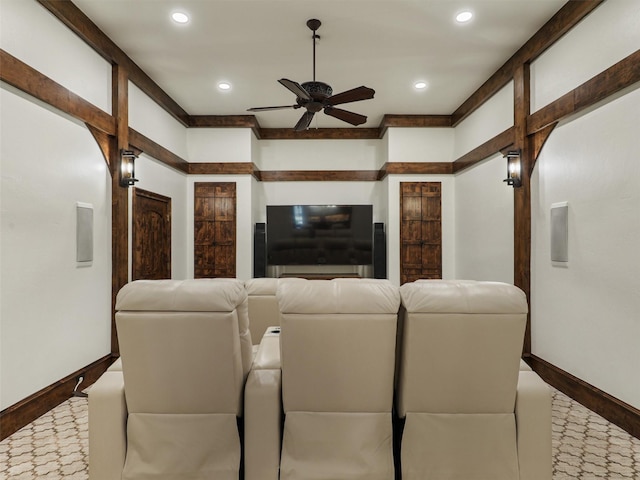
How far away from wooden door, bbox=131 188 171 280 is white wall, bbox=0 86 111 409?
2.22 ft

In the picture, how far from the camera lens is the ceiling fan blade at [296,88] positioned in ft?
10.2

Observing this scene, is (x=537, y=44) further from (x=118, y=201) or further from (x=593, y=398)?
(x=118, y=201)

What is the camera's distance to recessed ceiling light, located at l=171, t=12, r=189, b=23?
3291 millimetres

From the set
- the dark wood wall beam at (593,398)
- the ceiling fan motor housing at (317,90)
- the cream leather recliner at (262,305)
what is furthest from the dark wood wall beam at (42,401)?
the dark wood wall beam at (593,398)

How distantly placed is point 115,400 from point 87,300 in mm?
2124

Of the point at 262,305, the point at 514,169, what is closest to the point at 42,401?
the point at 262,305

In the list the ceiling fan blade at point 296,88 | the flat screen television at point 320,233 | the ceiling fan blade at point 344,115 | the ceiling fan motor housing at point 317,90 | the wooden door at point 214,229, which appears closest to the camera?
the ceiling fan blade at point 296,88

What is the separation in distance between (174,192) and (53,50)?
8.67ft

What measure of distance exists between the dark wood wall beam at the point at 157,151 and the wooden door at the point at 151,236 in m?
0.49

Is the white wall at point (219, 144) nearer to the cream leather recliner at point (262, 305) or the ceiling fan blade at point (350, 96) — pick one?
the ceiling fan blade at point (350, 96)

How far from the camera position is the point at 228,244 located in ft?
19.4

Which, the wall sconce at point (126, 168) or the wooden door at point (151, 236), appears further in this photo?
the wooden door at point (151, 236)

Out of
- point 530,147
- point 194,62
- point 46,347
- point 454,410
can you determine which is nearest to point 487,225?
point 530,147

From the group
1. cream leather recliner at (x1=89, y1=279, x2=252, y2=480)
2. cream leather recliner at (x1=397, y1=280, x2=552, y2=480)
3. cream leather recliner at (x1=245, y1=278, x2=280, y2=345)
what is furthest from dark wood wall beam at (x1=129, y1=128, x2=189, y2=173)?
cream leather recliner at (x1=397, y1=280, x2=552, y2=480)
